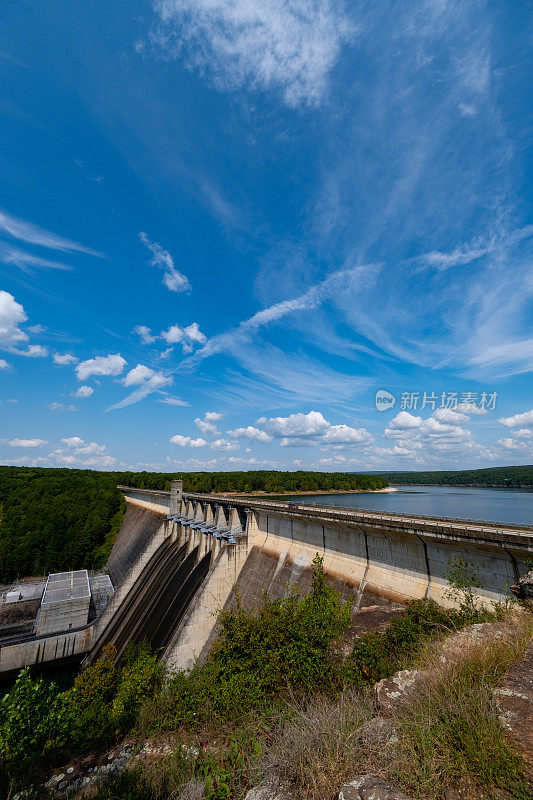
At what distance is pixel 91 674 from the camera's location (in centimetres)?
2100

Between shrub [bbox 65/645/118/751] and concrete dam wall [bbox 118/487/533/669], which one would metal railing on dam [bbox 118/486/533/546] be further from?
shrub [bbox 65/645/118/751]

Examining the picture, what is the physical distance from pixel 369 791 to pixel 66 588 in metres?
41.5

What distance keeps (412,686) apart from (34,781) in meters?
8.81

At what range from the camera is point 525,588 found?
8.53 meters

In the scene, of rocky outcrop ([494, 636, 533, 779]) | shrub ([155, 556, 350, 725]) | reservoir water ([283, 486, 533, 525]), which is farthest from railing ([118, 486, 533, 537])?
rocky outcrop ([494, 636, 533, 779])

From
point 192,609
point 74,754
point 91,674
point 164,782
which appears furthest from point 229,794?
point 91,674

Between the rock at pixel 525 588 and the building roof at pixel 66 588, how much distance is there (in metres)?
36.4

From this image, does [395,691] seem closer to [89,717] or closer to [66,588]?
[89,717]

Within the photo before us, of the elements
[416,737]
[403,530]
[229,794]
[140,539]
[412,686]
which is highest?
[403,530]

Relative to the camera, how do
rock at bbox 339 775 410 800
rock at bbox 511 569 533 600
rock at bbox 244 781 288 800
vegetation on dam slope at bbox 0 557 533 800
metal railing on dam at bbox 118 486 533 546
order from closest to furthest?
1. rock at bbox 339 775 410 800
2. vegetation on dam slope at bbox 0 557 533 800
3. rock at bbox 244 781 288 800
4. rock at bbox 511 569 533 600
5. metal railing on dam at bbox 118 486 533 546

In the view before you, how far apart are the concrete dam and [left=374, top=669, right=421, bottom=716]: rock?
6195 millimetres

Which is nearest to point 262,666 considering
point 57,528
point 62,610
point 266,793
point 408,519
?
point 266,793

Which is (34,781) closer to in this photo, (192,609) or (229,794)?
(229,794)

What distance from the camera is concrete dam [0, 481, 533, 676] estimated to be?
11922 millimetres
